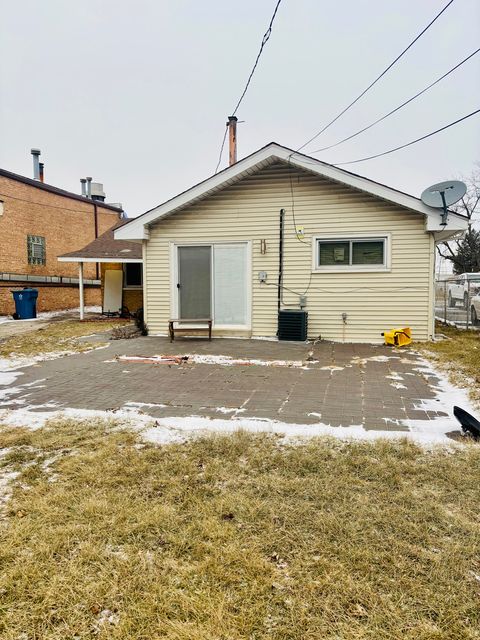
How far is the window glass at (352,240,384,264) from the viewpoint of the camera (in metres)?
8.71

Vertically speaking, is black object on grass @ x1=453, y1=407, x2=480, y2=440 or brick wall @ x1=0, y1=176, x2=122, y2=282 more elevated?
brick wall @ x1=0, y1=176, x2=122, y2=282

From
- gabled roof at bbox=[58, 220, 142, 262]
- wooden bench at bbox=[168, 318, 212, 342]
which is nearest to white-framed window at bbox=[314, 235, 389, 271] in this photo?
wooden bench at bbox=[168, 318, 212, 342]

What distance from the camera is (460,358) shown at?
6.89m

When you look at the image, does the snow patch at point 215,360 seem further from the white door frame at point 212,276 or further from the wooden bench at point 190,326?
the white door frame at point 212,276

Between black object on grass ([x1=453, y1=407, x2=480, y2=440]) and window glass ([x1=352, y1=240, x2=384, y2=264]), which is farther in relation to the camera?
window glass ([x1=352, y1=240, x2=384, y2=264])

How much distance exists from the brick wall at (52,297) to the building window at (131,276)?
4815 mm

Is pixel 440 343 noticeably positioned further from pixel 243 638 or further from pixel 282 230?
pixel 243 638

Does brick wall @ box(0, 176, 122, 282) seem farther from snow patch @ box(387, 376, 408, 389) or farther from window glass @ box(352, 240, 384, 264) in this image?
snow patch @ box(387, 376, 408, 389)

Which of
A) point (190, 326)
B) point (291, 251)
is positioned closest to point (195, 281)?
point (190, 326)

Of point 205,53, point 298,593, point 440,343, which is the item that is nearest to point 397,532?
point 298,593

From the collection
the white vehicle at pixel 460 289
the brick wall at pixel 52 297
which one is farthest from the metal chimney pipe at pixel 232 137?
the brick wall at pixel 52 297

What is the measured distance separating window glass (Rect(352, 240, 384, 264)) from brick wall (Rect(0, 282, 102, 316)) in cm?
1368

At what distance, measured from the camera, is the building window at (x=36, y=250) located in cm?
1826

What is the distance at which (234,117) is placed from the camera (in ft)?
42.2
